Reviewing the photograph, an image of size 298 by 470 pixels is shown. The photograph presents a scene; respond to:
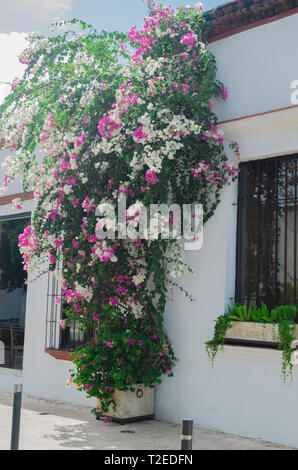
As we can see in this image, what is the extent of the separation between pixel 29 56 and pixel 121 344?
3.70 metres

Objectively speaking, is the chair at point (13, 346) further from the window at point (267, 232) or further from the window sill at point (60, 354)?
the window at point (267, 232)

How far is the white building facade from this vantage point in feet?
21.2

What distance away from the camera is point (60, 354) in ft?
29.2

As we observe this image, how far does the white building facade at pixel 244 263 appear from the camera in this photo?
6.46 m

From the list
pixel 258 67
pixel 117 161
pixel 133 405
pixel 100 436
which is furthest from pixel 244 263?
pixel 100 436

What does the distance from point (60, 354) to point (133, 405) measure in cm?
206

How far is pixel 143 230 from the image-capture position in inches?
256

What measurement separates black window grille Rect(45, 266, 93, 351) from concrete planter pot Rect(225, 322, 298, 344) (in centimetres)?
299

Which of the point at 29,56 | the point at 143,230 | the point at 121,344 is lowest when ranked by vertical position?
the point at 121,344

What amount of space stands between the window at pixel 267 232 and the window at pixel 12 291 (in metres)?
4.56
